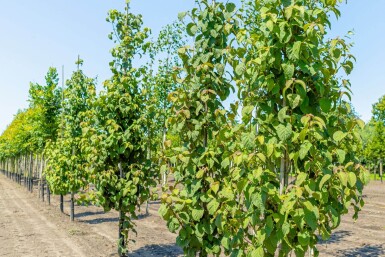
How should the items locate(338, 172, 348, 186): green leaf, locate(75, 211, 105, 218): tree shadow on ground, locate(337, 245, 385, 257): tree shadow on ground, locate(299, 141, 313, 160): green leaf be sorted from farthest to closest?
locate(75, 211, 105, 218): tree shadow on ground < locate(337, 245, 385, 257): tree shadow on ground < locate(299, 141, 313, 160): green leaf < locate(338, 172, 348, 186): green leaf

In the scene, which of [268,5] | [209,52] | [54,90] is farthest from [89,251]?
[54,90]

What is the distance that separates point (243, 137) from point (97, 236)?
12.6 meters

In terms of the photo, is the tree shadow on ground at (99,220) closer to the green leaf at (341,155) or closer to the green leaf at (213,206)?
the green leaf at (213,206)

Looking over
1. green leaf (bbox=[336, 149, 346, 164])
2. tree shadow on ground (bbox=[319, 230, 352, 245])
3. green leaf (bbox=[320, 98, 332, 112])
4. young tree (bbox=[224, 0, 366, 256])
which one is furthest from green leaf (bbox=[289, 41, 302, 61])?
tree shadow on ground (bbox=[319, 230, 352, 245])

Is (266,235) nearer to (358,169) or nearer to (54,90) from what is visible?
(358,169)

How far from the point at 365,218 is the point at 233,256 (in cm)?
1848

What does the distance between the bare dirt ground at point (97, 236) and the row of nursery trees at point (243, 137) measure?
3629 millimetres

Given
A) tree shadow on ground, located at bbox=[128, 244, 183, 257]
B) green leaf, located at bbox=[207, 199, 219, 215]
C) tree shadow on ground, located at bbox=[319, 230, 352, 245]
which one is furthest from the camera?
tree shadow on ground, located at bbox=[319, 230, 352, 245]

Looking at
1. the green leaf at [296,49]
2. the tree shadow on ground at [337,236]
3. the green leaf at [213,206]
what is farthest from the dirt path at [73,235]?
the green leaf at [296,49]

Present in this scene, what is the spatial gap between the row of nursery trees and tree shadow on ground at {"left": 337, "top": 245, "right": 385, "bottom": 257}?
747cm

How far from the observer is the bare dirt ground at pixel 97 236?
12.1 meters

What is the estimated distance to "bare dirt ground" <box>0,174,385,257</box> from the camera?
1213cm

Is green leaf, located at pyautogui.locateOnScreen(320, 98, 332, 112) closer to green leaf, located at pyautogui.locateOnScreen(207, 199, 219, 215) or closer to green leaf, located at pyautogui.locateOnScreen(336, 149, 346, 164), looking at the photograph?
green leaf, located at pyautogui.locateOnScreen(336, 149, 346, 164)

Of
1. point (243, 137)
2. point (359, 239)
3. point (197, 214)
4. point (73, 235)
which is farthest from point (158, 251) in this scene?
point (243, 137)
